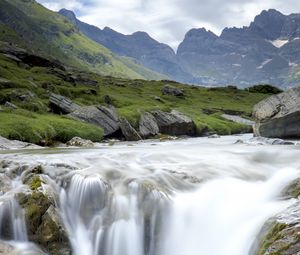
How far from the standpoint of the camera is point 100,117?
64.8 meters

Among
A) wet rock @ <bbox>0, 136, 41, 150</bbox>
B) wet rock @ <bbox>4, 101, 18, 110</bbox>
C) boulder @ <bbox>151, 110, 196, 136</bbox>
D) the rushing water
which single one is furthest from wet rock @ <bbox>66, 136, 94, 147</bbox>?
boulder @ <bbox>151, 110, 196, 136</bbox>

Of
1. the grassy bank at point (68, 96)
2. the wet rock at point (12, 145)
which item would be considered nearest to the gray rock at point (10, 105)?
the grassy bank at point (68, 96)

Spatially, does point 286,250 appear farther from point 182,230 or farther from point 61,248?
point 61,248

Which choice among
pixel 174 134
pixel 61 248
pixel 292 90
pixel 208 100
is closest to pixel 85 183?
pixel 61 248

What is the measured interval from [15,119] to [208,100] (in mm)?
102070

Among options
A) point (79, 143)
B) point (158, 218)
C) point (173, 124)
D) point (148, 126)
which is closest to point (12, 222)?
point (158, 218)

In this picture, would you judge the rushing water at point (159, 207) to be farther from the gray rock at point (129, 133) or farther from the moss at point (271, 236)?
the gray rock at point (129, 133)

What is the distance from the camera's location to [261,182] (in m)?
24.2

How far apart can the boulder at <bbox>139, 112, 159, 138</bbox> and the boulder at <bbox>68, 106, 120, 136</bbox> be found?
5.49 m

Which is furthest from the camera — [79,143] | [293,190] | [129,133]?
[129,133]

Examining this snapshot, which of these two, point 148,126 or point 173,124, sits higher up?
point 173,124

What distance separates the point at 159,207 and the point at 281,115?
3474 centimetres

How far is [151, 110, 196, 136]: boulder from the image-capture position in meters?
77.3

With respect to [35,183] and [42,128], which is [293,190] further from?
[42,128]
